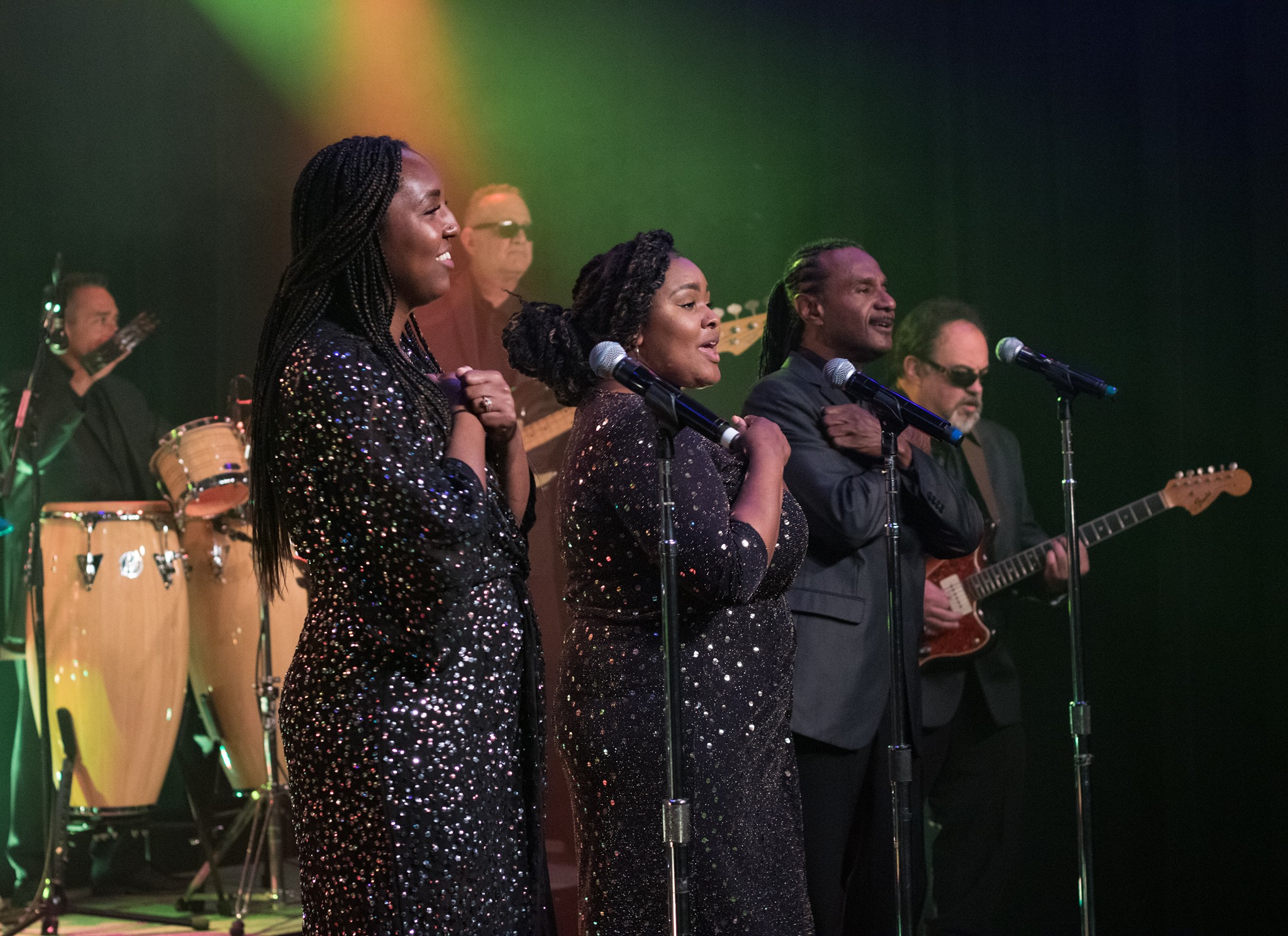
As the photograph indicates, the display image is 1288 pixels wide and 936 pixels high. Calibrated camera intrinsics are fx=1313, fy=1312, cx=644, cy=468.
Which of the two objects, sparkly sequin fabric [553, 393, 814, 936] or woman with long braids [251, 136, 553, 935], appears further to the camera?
sparkly sequin fabric [553, 393, 814, 936]

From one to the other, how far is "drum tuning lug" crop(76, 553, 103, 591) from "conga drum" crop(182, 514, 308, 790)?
32 centimetres

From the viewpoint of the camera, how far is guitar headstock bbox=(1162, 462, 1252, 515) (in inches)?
166

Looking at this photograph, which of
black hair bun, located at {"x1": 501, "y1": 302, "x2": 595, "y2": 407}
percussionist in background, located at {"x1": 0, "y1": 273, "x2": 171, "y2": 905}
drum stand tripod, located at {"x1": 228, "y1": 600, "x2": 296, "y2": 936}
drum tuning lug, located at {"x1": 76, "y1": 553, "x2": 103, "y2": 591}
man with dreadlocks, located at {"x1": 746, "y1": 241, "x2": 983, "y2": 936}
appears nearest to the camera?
black hair bun, located at {"x1": 501, "y1": 302, "x2": 595, "y2": 407}

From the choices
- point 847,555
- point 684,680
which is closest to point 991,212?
point 847,555

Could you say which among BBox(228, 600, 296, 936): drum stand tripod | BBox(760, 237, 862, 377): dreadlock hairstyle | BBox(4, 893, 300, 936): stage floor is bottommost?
BBox(4, 893, 300, 936): stage floor

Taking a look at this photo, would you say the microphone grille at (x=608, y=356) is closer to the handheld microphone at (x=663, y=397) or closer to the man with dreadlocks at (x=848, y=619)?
the handheld microphone at (x=663, y=397)

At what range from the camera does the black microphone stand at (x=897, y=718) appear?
260 centimetres

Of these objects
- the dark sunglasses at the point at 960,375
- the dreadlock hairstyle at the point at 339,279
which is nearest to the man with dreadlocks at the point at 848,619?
the dark sunglasses at the point at 960,375

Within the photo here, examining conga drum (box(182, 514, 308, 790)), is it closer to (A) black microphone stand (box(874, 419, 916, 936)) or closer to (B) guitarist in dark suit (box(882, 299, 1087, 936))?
(B) guitarist in dark suit (box(882, 299, 1087, 936))

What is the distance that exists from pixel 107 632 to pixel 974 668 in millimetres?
2942

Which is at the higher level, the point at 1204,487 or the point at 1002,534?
the point at 1204,487

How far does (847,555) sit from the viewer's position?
3.15 metres

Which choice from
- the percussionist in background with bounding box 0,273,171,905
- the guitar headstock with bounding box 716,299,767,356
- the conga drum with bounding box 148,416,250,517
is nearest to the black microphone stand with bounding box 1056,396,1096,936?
the guitar headstock with bounding box 716,299,767,356

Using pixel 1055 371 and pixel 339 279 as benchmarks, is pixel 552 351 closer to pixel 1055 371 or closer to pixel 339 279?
pixel 339 279
